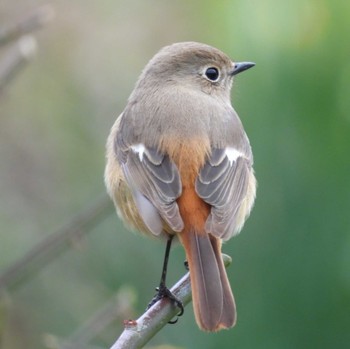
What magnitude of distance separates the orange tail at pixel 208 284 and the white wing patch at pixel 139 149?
27.1 inches

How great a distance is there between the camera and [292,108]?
19.0 feet

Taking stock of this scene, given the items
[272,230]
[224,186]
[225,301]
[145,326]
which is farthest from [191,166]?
[145,326]

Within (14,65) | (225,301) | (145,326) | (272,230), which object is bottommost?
(272,230)

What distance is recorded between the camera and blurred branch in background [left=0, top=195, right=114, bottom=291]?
4.54 m

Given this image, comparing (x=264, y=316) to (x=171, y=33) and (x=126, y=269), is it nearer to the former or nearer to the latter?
(x=126, y=269)

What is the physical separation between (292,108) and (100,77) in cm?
301

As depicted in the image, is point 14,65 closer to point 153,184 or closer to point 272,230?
point 153,184

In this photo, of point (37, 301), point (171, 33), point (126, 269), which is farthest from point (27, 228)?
point (171, 33)

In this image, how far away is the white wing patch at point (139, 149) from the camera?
204 inches

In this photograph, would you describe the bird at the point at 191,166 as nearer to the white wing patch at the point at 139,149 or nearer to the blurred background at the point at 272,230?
the white wing patch at the point at 139,149

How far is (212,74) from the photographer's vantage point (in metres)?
5.84

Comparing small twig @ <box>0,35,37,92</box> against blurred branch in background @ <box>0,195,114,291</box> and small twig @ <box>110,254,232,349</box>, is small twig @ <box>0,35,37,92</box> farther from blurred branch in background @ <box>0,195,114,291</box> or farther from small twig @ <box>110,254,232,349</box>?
small twig @ <box>110,254,232,349</box>

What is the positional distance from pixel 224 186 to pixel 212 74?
104 cm

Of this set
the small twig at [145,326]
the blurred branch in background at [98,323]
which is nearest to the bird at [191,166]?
the blurred branch in background at [98,323]
